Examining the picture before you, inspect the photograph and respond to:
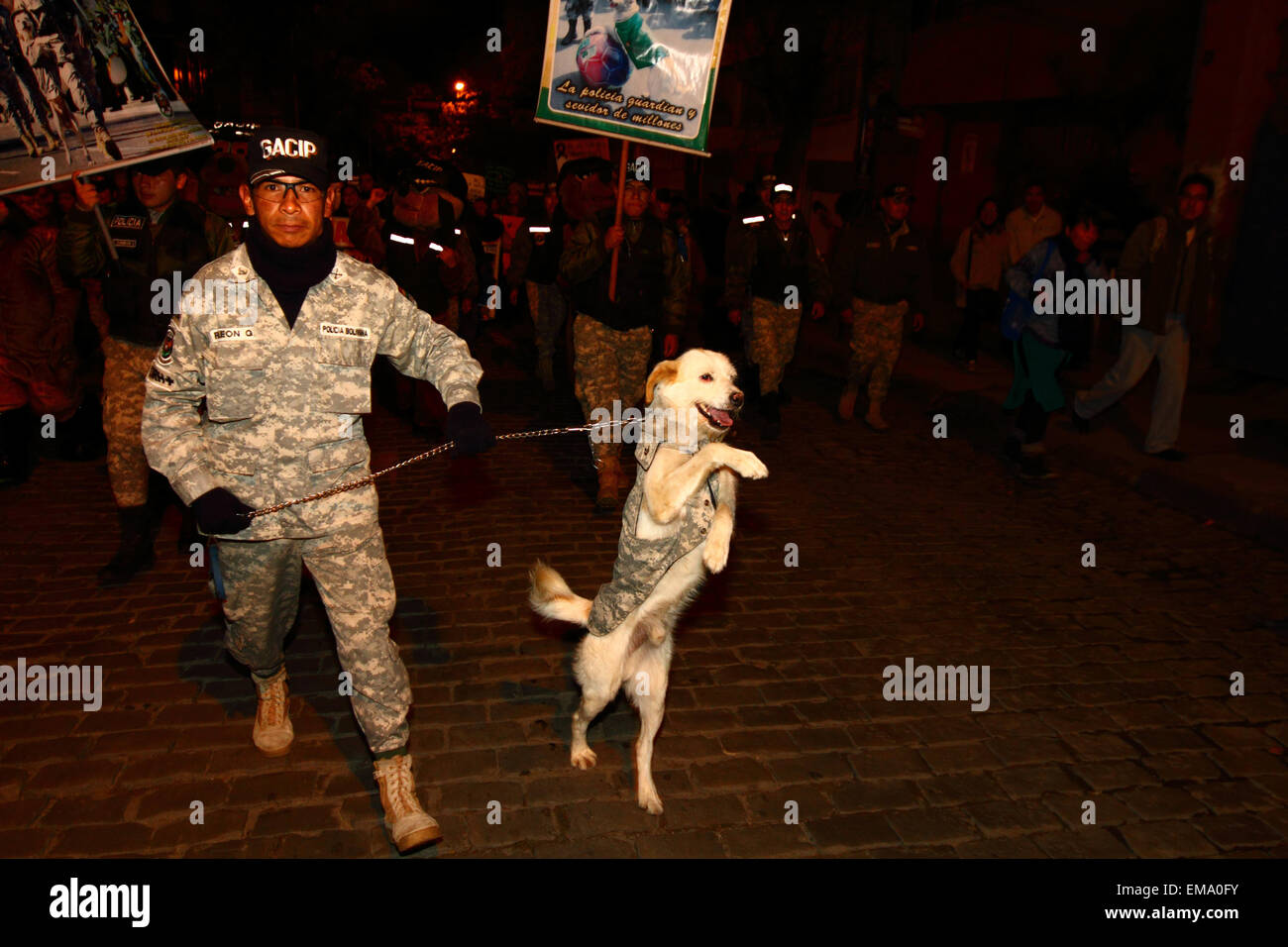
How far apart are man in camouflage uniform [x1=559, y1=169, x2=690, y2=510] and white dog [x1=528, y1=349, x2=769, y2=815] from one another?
3284 mm

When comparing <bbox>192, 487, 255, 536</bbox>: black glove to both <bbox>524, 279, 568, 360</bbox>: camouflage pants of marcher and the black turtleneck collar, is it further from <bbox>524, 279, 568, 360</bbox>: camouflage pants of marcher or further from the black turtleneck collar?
<bbox>524, 279, 568, 360</bbox>: camouflage pants of marcher

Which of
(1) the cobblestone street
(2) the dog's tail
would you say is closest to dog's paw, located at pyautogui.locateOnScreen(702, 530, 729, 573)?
(2) the dog's tail

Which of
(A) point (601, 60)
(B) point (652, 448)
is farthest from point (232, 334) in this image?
(A) point (601, 60)

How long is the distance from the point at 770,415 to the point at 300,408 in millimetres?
6917

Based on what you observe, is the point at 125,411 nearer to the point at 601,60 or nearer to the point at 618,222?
the point at 618,222

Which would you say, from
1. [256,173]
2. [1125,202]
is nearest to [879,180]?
[1125,202]

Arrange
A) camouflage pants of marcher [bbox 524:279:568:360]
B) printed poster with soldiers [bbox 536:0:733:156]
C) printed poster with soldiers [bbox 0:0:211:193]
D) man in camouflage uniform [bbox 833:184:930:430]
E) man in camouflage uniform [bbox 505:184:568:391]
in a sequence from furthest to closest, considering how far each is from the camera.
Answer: camouflage pants of marcher [bbox 524:279:568:360] < man in camouflage uniform [bbox 505:184:568:391] < man in camouflage uniform [bbox 833:184:930:430] < printed poster with soldiers [bbox 536:0:733:156] < printed poster with soldiers [bbox 0:0:211:193]

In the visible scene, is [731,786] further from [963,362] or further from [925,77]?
[925,77]

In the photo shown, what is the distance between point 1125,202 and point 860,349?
758 cm

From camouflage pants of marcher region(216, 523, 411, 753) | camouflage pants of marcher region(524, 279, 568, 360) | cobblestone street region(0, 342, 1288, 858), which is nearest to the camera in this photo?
camouflage pants of marcher region(216, 523, 411, 753)

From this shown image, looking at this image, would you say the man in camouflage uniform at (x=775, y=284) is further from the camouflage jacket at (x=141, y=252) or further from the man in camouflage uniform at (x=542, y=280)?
the camouflage jacket at (x=141, y=252)

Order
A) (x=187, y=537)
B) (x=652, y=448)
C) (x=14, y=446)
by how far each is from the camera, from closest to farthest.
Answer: (x=652, y=448)
(x=187, y=537)
(x=14, y=446)

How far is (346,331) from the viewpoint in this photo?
3.41m

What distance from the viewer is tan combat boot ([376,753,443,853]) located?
3.40 meters
